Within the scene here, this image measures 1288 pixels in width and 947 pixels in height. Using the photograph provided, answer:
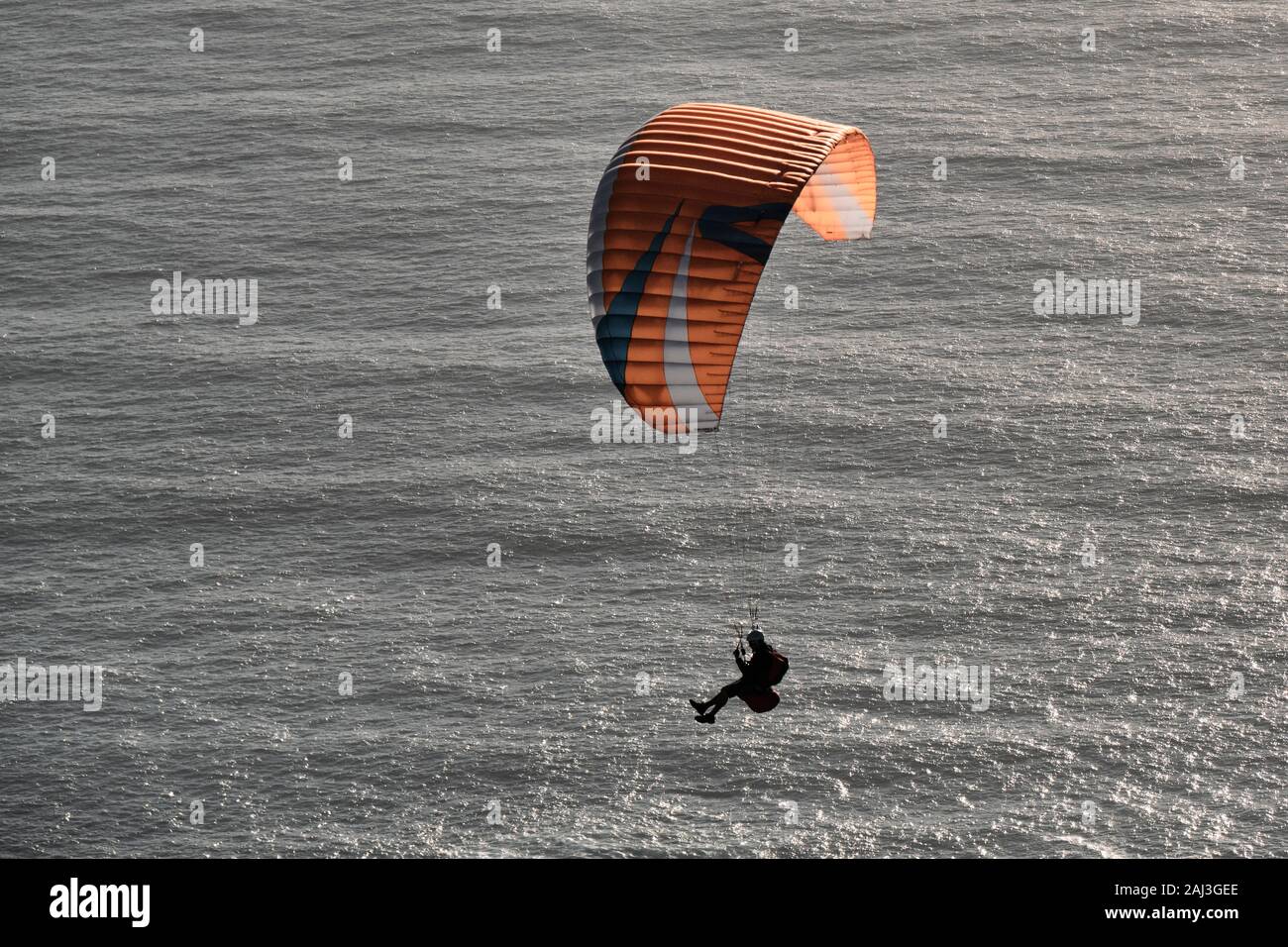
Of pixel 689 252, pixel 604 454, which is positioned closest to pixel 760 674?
pixel 689 252

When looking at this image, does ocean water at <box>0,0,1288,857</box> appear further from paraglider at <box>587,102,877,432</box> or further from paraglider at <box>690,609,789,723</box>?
paraglider at <box>587,102,877,432</box>

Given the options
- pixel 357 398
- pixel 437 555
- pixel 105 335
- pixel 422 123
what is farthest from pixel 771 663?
pixel 422 123

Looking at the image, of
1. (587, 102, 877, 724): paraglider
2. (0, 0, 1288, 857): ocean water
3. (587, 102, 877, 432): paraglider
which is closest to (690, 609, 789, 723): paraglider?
(587, 102, 877, 724): paraglider

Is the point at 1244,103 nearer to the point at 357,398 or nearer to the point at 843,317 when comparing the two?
the point at 843,317

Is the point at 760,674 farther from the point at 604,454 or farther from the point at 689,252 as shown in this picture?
the point at 604,454

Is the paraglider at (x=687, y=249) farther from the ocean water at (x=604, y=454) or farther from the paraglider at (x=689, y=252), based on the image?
the ocean water at (x=604, y=454)

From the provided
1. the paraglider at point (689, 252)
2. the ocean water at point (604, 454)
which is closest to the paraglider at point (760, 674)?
the paraglider at point (689, 252)
